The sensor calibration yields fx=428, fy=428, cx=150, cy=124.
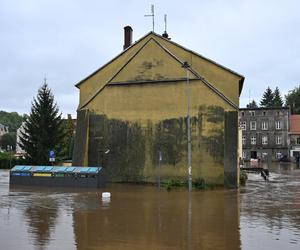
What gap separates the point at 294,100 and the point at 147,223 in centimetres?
10510

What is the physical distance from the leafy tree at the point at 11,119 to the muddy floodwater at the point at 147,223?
172921mm

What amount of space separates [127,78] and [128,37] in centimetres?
734

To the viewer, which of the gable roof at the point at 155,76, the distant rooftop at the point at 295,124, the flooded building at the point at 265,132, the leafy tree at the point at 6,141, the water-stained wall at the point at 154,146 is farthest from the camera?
the leafy tree at the point at 6,141

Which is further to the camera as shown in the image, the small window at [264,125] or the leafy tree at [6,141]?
the leafy tree at [6,141]

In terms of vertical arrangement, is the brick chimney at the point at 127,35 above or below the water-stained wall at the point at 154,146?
above

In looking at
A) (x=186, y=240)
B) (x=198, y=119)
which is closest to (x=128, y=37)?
(x=198, y=119)

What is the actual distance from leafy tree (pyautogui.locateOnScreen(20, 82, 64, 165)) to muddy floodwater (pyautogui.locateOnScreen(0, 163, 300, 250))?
70.0 ft

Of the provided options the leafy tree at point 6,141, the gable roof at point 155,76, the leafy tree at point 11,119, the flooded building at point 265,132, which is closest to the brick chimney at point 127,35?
the gable roof at point 155,76

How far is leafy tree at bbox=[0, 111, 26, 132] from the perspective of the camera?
18625 centimetres

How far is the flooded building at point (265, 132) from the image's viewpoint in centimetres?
9175

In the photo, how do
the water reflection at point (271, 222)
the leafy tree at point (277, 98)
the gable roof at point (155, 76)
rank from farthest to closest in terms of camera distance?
the leafy tree at point (277, 98)
the gable roof at point (155, 76)
the water reflection at point (271, 222)

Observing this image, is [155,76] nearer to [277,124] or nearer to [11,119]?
[277,124]

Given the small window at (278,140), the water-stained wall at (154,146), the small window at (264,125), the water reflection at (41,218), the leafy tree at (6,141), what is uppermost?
the small window at (264,125)

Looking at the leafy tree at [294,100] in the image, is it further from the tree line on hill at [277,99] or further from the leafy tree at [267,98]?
the leafy tree at [267,98]
